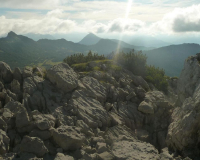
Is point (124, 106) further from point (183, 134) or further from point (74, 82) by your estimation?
point (183, 134)

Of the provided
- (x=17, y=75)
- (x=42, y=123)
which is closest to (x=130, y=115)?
(x=42, y=123)

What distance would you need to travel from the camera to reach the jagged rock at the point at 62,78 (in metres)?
50.0

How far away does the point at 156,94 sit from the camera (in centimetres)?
5656

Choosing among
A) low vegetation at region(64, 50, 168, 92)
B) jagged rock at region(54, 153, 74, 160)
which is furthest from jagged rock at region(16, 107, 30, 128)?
low vegetation at region(64, 50, 168, 92)

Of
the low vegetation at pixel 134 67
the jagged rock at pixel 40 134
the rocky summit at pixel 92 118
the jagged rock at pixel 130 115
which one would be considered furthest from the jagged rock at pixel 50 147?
the low vegetation at pixel 134 67

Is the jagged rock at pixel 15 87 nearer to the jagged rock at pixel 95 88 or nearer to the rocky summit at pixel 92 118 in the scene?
Answer: the rocky summit at pixel 92 118

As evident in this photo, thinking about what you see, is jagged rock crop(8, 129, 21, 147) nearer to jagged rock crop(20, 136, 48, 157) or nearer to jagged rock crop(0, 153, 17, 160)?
jagged rock crop(20, 136, 48, 157)

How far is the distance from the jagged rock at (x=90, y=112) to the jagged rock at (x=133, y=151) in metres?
10.5

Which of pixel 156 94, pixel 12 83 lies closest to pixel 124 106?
pixel 156 94

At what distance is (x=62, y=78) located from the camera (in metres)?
50.6

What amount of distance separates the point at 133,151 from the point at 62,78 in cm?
2972

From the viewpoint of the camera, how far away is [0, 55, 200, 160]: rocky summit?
97.2 feet

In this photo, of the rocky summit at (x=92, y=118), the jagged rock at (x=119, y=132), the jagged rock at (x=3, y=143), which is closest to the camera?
the jagged rock at (x=3, y=143)

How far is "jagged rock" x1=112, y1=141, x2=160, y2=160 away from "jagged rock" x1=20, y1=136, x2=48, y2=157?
12.0 meters
